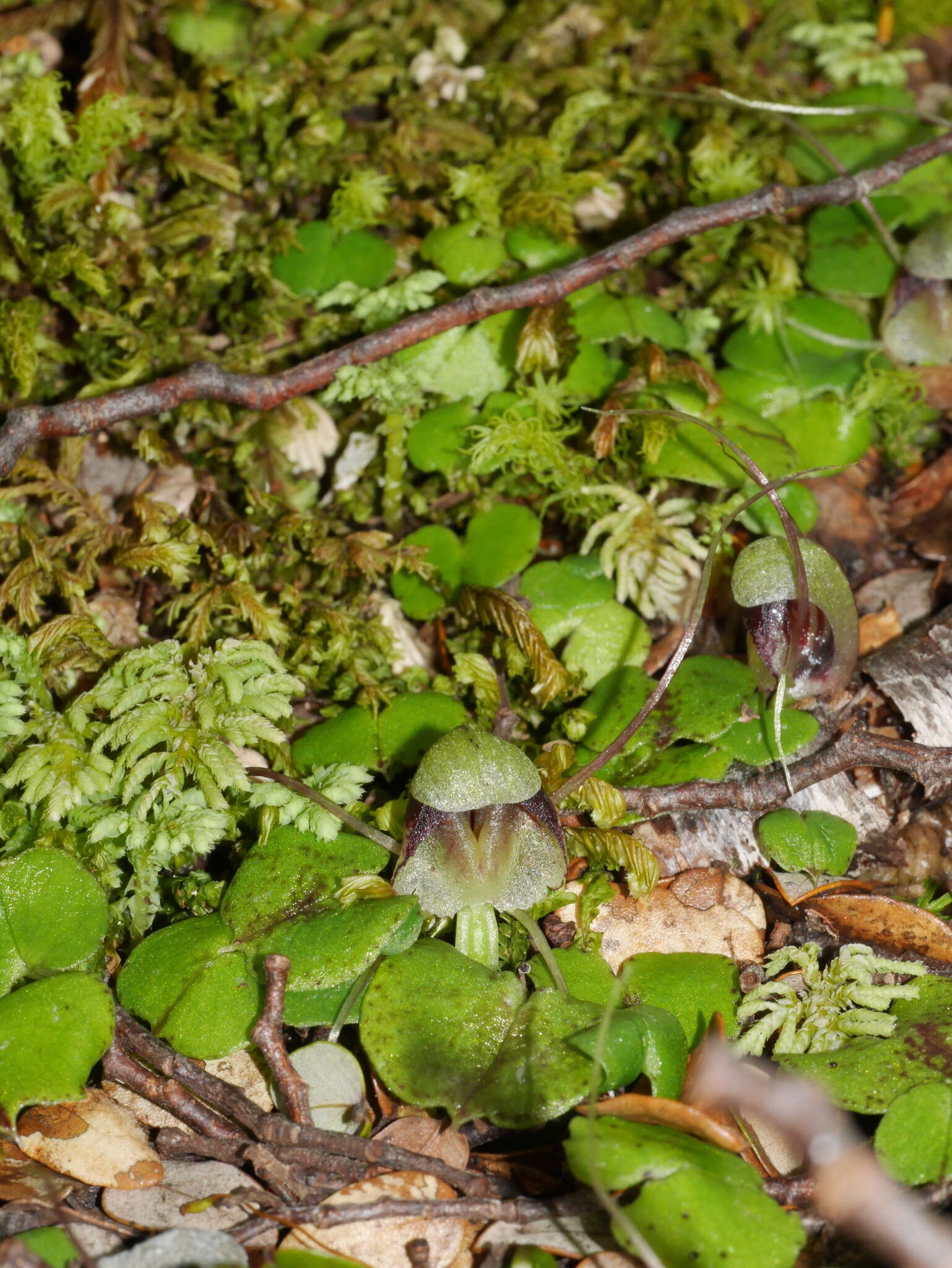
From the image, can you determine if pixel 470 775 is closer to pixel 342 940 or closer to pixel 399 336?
pixel 342 940

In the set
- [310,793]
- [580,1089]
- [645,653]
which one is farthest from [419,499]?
[580,1089]

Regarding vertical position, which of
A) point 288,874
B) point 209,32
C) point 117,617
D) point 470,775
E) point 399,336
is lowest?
point 288,874

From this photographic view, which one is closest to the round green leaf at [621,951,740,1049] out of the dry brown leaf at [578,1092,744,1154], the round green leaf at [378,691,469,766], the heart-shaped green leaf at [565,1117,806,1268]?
the dry brown leaf at [578,1092,744,1154]

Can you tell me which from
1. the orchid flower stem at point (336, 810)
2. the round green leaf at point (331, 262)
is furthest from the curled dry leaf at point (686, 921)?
the round green leaf at point (331, 262)

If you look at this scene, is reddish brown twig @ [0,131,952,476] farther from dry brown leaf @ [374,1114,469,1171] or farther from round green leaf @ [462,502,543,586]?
dry brown leaf @ [374,1114,469,1171]

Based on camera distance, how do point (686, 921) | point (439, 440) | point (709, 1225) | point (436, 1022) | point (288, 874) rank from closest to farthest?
1. point (709, 1225)
2. point (436, 1022)
3. point (288, 874)
4. point (686, 921)
5. point (439, 440)

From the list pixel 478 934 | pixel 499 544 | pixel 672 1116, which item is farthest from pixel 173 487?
pixel 672 1116
